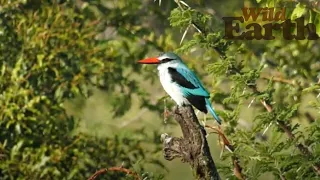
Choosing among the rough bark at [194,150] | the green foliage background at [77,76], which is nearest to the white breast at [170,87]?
the green foliage background at [77,76]

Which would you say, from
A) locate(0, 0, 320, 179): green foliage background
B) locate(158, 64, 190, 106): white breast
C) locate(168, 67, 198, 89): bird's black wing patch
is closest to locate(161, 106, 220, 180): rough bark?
locate(158, 64, 190, 106): white breast

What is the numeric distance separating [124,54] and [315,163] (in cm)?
363

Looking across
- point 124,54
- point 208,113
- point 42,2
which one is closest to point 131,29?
point 124,54

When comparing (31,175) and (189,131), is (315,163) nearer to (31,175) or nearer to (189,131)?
(189,131)

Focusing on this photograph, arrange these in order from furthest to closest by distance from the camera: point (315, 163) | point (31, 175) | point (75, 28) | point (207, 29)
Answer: point (75, 28) < point (31, 175) < point (207, 29) < point (315, 163)

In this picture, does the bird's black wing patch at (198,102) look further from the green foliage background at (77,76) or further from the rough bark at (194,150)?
the rough bark at (194,150)

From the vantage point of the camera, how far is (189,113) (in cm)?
477

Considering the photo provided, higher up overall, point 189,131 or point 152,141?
point 189,131

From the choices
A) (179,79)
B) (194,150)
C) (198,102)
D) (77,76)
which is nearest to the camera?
(194,150)

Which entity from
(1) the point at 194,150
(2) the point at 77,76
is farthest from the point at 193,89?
(2) the point at 77,76

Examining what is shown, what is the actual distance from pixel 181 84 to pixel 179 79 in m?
0.04

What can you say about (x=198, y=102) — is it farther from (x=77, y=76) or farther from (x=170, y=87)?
(x=77, y=76)

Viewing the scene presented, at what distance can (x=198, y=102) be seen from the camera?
19.2ft

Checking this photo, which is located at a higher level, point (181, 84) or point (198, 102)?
point (181, 84)
